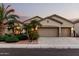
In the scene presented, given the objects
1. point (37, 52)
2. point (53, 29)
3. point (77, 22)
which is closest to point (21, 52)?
point (37, 52)

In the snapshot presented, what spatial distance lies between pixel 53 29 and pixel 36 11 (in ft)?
2.30

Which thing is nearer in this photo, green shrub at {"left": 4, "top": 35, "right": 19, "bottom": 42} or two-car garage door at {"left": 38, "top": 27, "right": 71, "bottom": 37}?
green shrub at {"left": 4, "top": 35, "right": 19, "bottom": 42}

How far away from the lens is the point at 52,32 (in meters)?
9.63

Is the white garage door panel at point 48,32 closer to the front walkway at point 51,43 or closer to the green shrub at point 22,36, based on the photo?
the front walkway at point 51,43

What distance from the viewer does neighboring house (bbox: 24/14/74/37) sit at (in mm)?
9430

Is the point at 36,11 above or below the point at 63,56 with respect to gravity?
above

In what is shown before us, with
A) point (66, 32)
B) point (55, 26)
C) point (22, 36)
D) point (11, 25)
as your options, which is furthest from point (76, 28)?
point (11, 25)

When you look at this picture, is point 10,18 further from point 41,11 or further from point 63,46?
point 63,46

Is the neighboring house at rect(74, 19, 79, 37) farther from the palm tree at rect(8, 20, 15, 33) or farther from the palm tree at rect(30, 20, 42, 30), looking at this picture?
the palm tree at rect(8, 20, 15, 33)

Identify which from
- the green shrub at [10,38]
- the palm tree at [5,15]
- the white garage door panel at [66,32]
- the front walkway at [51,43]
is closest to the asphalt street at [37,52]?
the front walkway at [51,43]

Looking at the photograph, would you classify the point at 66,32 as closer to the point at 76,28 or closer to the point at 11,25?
the point at 76,28

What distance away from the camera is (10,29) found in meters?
9.40

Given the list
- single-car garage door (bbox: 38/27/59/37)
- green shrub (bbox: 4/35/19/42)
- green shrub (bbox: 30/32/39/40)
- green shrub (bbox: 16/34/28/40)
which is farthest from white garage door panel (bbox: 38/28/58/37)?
green shrub (bbox: 4/35/19/42)

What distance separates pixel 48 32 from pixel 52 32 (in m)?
0.13
